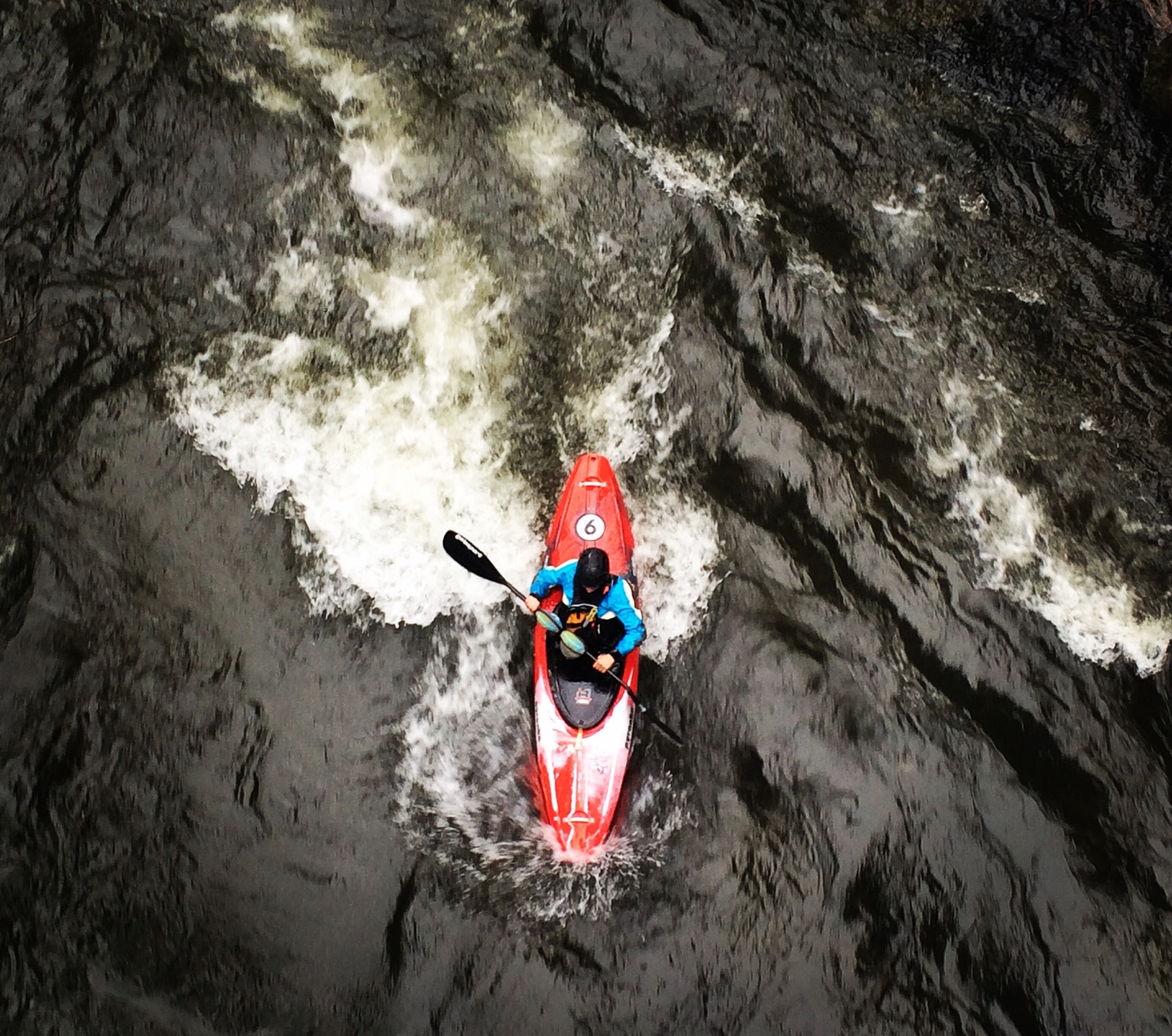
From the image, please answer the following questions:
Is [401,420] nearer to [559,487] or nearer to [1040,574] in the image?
[559,487]

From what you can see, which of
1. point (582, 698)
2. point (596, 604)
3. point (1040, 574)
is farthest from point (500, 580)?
point (1040, 574)

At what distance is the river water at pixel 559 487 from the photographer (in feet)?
18.6

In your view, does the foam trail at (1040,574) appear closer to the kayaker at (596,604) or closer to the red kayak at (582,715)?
the red kayak at (582,715)

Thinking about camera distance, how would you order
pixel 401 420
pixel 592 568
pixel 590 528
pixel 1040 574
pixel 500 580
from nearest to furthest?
pixel 592 568
pixel 500 580
pixel 590 528
pixel 1040 574
pixel 401 420

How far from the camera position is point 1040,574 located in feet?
21.6

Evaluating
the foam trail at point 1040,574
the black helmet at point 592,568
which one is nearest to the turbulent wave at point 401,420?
the black helmet at point 592,568

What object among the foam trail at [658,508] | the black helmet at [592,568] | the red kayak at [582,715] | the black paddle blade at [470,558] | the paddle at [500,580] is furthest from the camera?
the foam trail at [658,508]

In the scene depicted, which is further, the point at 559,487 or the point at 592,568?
the point at 559,487

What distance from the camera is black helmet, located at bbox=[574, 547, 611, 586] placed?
18.4ft

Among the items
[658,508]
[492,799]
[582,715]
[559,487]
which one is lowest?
[492,799]

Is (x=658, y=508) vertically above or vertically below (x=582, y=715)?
above

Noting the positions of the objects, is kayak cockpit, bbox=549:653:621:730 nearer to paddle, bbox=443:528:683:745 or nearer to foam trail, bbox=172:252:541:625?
paddle, bbox=443:528:683:745

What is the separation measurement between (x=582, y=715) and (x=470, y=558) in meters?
1.29

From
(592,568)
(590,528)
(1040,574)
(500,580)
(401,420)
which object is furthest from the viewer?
(401,420)
